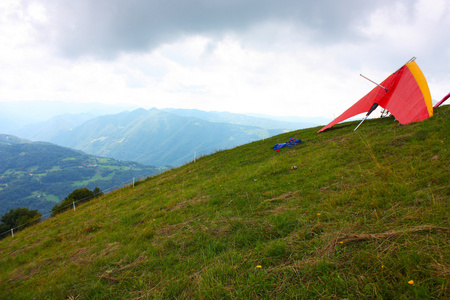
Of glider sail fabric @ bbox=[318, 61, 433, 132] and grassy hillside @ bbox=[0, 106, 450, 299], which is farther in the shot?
glider sail fabric @ bbox=[318, 61, 433, 132]

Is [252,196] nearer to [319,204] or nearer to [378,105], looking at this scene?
[319,204]

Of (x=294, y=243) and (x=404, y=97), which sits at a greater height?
(x=404, y=97)

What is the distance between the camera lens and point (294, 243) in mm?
4109

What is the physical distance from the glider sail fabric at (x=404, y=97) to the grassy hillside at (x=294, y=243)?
102 inches

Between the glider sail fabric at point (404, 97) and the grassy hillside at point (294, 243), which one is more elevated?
the glider sail fabric at point (404, 97)

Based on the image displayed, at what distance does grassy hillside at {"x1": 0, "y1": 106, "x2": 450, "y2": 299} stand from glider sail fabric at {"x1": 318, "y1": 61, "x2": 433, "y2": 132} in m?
2.59

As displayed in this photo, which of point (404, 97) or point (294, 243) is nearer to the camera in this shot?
point (294, 243)

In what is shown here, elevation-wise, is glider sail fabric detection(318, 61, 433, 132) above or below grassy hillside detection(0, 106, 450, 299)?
above

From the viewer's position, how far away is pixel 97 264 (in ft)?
18.2

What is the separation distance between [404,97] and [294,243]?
13961mm

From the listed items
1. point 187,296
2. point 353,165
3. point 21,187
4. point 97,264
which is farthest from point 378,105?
point 21,187

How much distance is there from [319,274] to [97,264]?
577cm

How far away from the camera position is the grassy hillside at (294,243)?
2.86 metres

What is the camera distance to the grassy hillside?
286 centimetres
